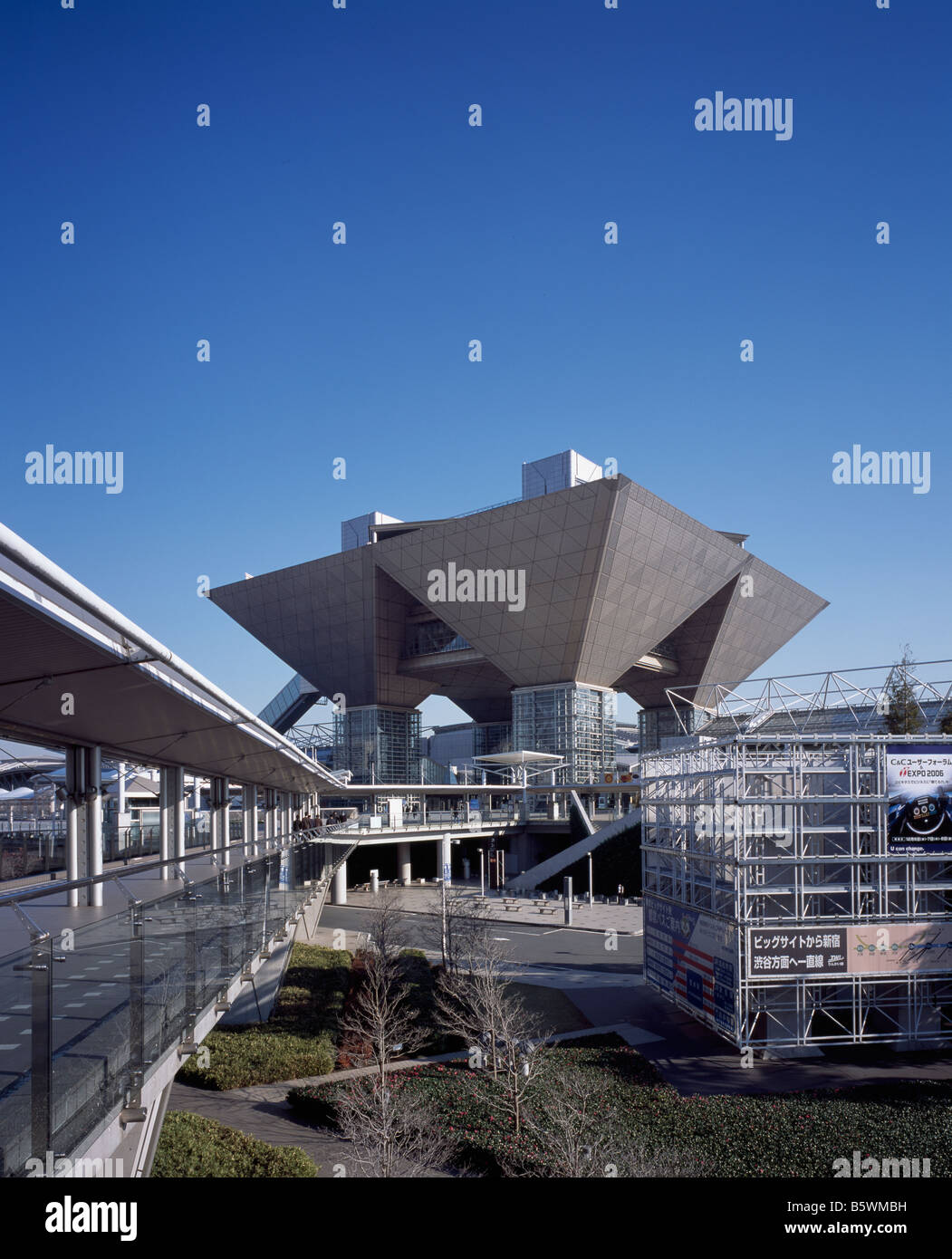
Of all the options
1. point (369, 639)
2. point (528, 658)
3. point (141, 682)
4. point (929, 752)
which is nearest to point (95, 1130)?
point (141, 682)

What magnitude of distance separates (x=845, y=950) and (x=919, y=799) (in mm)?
4031

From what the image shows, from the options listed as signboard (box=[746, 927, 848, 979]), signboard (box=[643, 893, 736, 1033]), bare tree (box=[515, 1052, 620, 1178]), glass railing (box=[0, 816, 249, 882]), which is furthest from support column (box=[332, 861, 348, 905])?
signboard (box=[746, 927, 848, 979])

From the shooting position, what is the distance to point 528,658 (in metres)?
57.4

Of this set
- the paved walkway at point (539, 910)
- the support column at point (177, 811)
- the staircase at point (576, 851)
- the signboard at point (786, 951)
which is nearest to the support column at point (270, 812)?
the paved walkway at point (539, 910)

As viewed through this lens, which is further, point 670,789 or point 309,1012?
point 670,789

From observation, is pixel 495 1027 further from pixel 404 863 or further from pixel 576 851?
pixel 404 863

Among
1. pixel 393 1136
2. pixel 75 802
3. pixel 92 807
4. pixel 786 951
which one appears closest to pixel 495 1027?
pixel 393 1136

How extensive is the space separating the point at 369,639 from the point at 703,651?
24046 millimetres

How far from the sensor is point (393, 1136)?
46.2 ft

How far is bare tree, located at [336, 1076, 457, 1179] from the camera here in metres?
13.8
